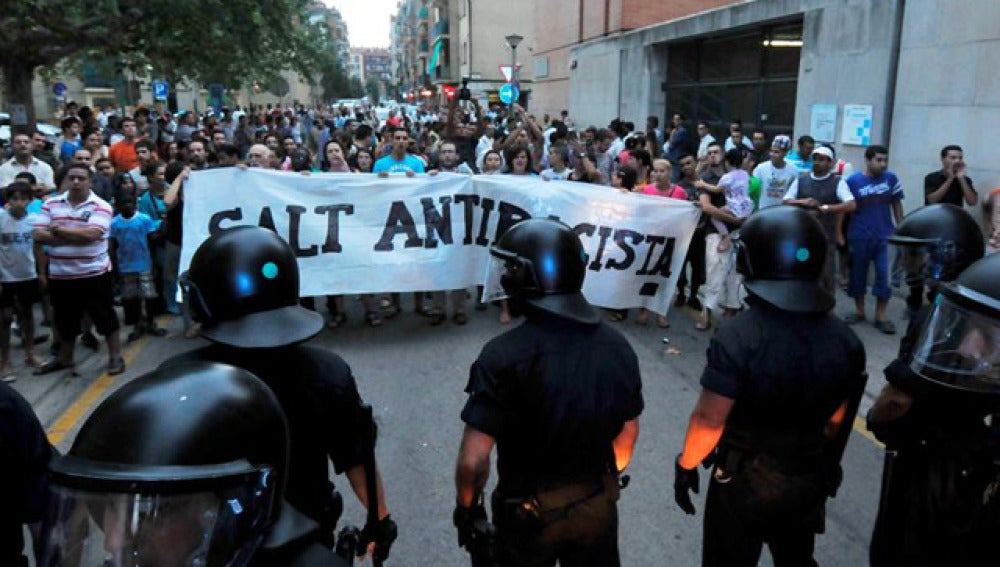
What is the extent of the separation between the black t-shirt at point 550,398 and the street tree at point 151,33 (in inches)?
556

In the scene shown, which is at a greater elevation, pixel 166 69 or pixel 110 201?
pixel 166 69

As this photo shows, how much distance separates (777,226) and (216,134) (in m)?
12.5

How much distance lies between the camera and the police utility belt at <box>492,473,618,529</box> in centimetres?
250

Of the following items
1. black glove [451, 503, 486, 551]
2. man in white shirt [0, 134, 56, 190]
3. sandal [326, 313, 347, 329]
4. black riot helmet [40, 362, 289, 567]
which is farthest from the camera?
man in white shirt [0, 134, 56, 190]

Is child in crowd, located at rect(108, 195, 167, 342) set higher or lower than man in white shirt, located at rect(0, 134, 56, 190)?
lower

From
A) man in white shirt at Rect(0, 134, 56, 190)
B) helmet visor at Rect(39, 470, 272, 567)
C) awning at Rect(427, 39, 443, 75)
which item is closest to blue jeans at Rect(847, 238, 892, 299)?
helmet visor at Rect(39, 470, 272, 567)

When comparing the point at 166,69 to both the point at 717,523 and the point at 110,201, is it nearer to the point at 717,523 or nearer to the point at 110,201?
the point at 110,201

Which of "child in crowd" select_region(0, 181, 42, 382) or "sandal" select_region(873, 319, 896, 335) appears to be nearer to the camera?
"child in crowd" select_region(0, 181, 42, 382)

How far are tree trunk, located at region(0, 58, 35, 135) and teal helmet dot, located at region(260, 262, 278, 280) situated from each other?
17273 millimetres

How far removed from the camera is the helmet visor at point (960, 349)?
7.23 feet

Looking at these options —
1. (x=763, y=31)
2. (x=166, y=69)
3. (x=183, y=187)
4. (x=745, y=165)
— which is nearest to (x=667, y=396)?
(x=183, y=187)

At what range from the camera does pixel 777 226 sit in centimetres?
289

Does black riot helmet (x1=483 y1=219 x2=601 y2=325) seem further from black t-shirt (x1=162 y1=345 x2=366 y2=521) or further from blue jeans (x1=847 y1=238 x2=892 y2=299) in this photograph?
blue jeans (x1=847 y1=238 x2=892 y2=299)

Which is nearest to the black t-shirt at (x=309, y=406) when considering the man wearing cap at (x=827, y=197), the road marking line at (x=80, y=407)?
the road marking line at (x=80, y=407)
